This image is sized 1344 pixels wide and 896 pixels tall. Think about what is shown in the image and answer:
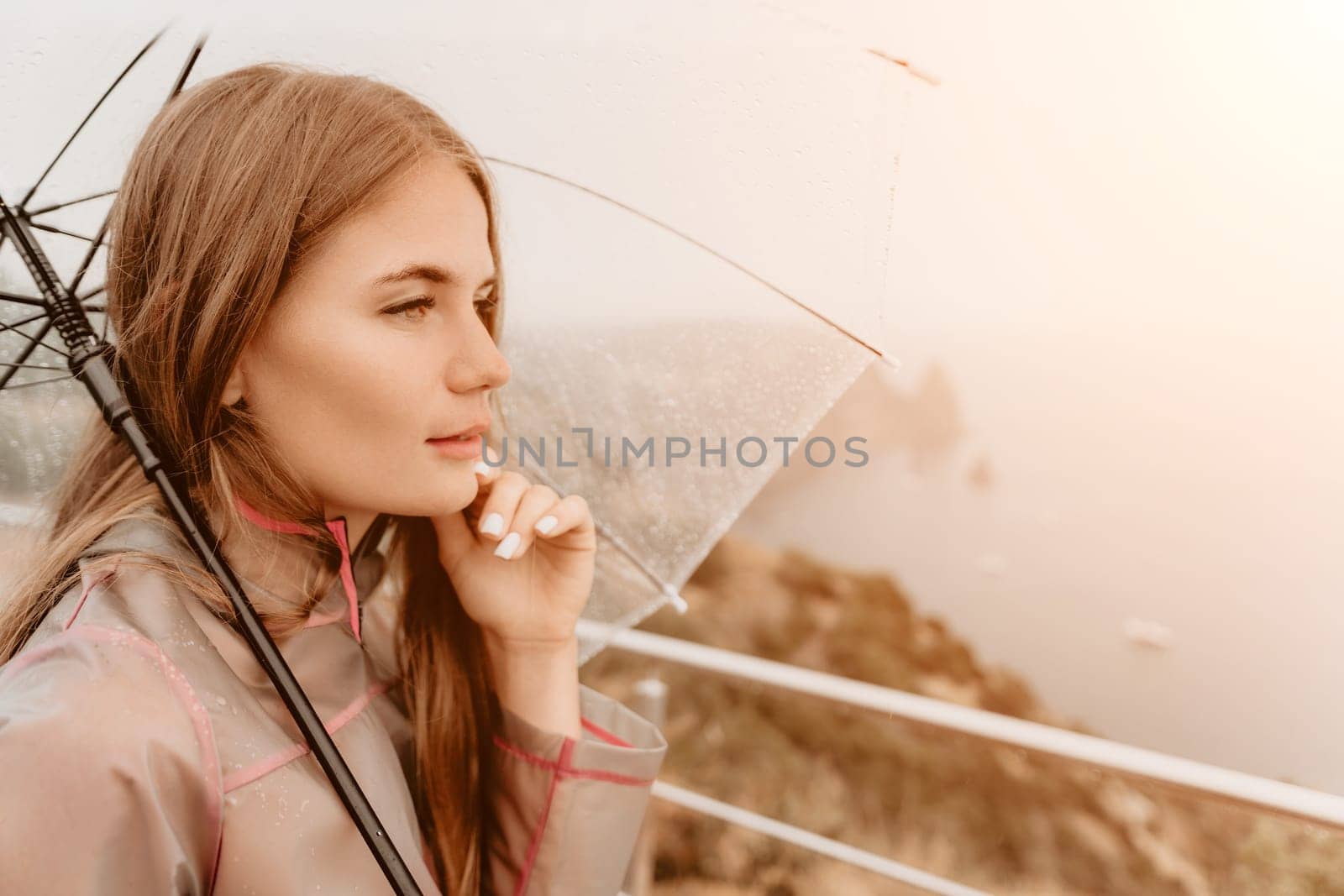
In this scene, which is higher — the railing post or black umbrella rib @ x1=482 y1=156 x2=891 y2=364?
black umbrella rib @ x1=482 y1=156 x2=891 y2=364

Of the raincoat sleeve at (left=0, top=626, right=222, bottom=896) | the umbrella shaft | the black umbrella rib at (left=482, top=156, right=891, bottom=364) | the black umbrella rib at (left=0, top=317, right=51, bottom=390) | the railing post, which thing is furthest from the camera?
the railing post

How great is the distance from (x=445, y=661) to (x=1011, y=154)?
9331 mm

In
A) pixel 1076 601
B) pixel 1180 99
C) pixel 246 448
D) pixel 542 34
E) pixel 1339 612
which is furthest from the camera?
pixel 1076 601

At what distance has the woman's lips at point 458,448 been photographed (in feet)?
2.81

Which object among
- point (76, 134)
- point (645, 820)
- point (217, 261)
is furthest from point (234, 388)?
point (645, 820)

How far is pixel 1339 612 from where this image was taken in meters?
7.44

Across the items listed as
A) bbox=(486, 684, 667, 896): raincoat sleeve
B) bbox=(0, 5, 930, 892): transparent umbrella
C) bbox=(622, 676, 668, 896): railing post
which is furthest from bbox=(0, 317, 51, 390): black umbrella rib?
bbox=(622, 676, 668, 896): railing post

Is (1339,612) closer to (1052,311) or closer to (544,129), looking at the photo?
(1052,311)

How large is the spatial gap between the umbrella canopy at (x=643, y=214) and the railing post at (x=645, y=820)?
0.53m

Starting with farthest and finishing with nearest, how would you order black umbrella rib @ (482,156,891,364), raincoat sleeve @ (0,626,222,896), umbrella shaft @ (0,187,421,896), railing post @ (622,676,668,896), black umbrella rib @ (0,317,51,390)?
1. railing post @ (622,676,668,896)
2. black umbrella rib @ (482,156,891,364)
3. black umbrella rib @ (0,317,51,390)
4. umbrella shaft @ (0,187,421,896)
5. raincoat sleeve @ (0,626,222,896)

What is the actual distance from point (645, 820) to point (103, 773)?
49.0 inches

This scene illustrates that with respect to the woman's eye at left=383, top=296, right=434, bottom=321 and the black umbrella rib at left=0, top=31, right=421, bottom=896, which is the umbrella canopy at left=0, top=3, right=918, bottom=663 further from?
the woman's eye at left=383, top=296, right=434, bottom=321

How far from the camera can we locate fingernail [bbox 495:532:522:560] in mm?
901

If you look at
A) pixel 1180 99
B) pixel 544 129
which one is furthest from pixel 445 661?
pixel 1180 99
